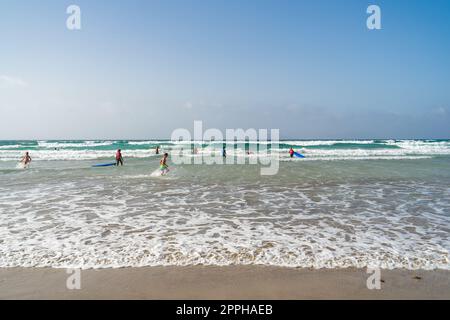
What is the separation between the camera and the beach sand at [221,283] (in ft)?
12.4

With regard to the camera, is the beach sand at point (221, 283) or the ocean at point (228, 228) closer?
the beach sand at point (221, 283)

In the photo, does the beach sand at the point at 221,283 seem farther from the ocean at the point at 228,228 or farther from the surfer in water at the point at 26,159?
the surfer in water at the point at 26,159

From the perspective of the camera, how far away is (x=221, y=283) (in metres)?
4.07

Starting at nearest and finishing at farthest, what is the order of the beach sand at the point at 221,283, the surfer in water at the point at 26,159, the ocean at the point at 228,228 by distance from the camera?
1. the beach sand at the point at 221,283
2. the ocean at the point at 228,228
3. the surfer in water at the point at 26,159

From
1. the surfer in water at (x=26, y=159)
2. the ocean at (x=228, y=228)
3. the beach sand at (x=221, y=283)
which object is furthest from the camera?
the surfer in water at (x=26, y=159)

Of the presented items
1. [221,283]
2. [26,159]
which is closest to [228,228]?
[221,283]

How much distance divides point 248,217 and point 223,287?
394 cm

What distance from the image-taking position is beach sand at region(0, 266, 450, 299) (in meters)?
3.79

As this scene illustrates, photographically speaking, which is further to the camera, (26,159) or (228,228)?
(26,159)

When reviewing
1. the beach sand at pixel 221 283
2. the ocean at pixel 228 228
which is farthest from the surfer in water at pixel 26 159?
the beach sand at pixel 221 283

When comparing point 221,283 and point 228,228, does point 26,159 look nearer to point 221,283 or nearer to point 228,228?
point 228,228

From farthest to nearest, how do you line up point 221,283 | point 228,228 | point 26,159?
point 26,159
point 228,228
point 221,283

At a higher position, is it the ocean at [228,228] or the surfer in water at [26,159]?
the surfer in water at [26,159]
